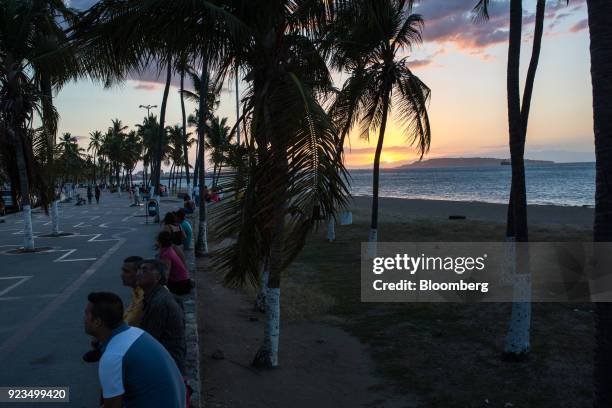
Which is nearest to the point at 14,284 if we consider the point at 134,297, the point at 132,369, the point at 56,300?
the point at 56,300

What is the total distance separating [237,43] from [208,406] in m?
4.82

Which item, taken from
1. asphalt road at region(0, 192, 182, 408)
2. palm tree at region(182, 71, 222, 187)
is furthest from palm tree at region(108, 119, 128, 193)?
asphalt road at region(0, 192, 182, 408)

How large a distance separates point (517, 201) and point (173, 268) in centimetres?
558

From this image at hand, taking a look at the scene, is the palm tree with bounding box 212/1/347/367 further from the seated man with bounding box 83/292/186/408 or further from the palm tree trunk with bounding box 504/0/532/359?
the palm tree trunk with bounding box 504/0/532/359

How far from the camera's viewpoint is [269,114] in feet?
21.4

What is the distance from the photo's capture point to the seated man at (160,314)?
14.6 ft

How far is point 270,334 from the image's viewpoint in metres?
7.80

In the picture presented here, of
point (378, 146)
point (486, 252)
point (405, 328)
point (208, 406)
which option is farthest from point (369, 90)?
point (208, 406)

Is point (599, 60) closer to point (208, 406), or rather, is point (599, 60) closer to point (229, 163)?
point (229, 163)

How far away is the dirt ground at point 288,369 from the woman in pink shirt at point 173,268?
1.26 metres

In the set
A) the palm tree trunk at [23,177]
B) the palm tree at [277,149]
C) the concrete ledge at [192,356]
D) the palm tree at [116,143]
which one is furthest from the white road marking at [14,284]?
the palm tree at [116,143]

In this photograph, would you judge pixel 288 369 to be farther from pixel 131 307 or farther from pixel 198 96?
pixel 198 96

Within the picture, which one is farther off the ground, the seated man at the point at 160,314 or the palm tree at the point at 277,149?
the palm tree at the point at 277,149

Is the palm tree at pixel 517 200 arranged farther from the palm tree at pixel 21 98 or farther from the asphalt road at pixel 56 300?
the palm tree at pixel 21 98
